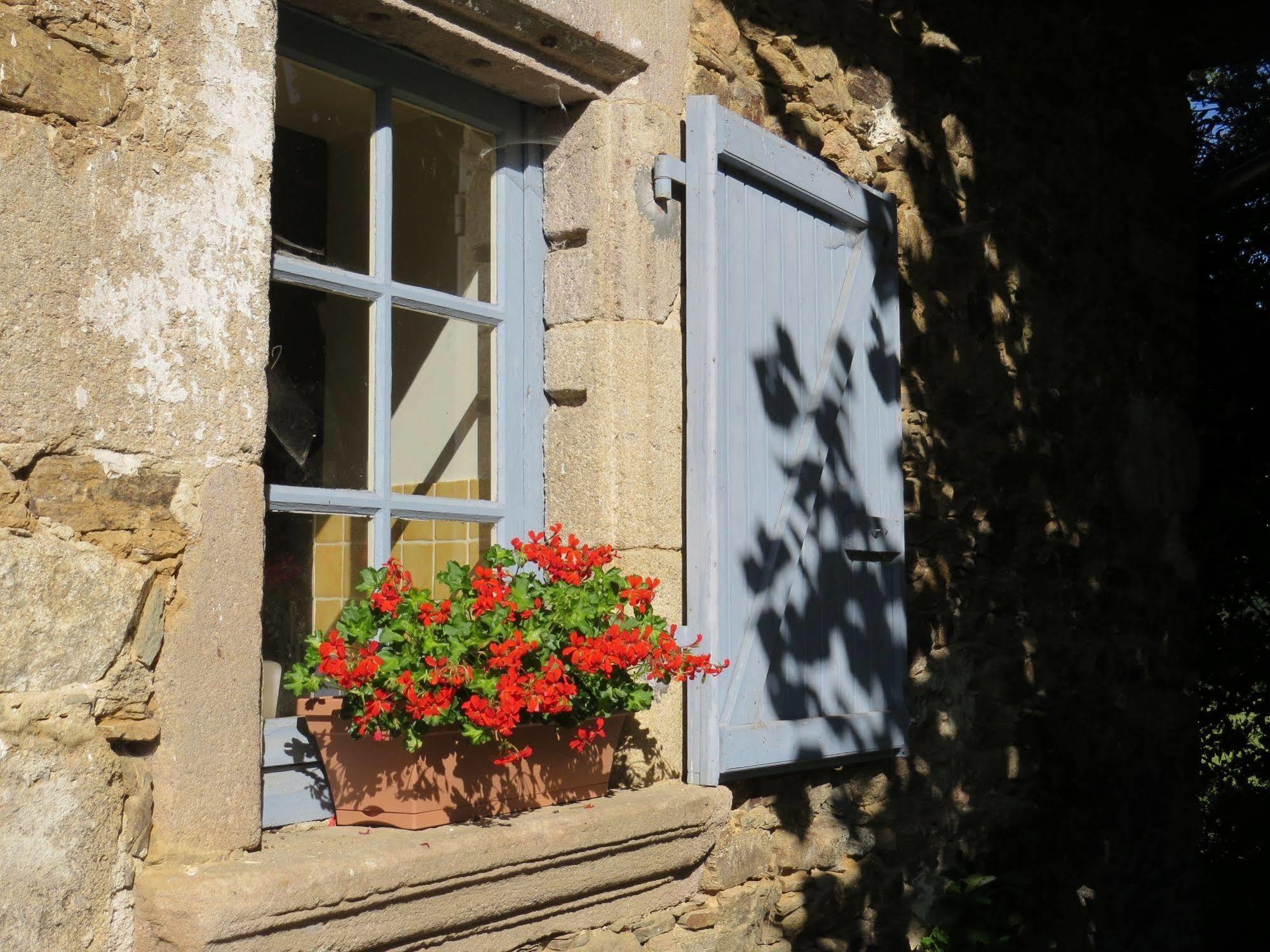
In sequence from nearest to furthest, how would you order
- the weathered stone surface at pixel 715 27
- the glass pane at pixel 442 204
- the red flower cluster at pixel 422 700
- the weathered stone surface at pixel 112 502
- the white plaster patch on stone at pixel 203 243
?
the weathered stone surface at pixel 112 502 → the white plaster patch on stone at pixel 203 243 → the red flower cluster at pixel 422 700 → the glass pane at pixel 442 204 → the weathered stone surface at pixel 715 27

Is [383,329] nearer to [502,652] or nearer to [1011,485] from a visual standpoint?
[502,652]

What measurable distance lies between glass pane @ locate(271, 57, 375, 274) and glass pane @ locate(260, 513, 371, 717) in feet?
1.71

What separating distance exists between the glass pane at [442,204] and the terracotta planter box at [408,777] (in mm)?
962

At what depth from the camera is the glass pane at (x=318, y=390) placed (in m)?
2.65

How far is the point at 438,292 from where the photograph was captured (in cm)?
297

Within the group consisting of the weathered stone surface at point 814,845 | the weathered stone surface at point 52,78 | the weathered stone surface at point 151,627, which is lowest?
the weathered stone surface at point 814,845

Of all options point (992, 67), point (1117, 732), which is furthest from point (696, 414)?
point (1117, 732)

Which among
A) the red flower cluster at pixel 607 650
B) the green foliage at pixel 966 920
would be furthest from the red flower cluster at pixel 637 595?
the green foliage at pixel 966 920

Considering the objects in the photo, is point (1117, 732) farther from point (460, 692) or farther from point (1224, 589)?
point (460, 692)

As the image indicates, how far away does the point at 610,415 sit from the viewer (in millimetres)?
3021

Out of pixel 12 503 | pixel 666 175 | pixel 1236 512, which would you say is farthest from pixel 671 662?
pixel 1236 512

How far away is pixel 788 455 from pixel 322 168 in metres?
1.29

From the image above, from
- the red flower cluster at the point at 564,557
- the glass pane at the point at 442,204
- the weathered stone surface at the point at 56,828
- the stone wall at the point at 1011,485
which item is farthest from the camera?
the stone wall at the point at 1011,485

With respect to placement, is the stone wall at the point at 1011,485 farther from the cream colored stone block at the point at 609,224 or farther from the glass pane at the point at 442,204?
the glass pane at the point at 442,204
